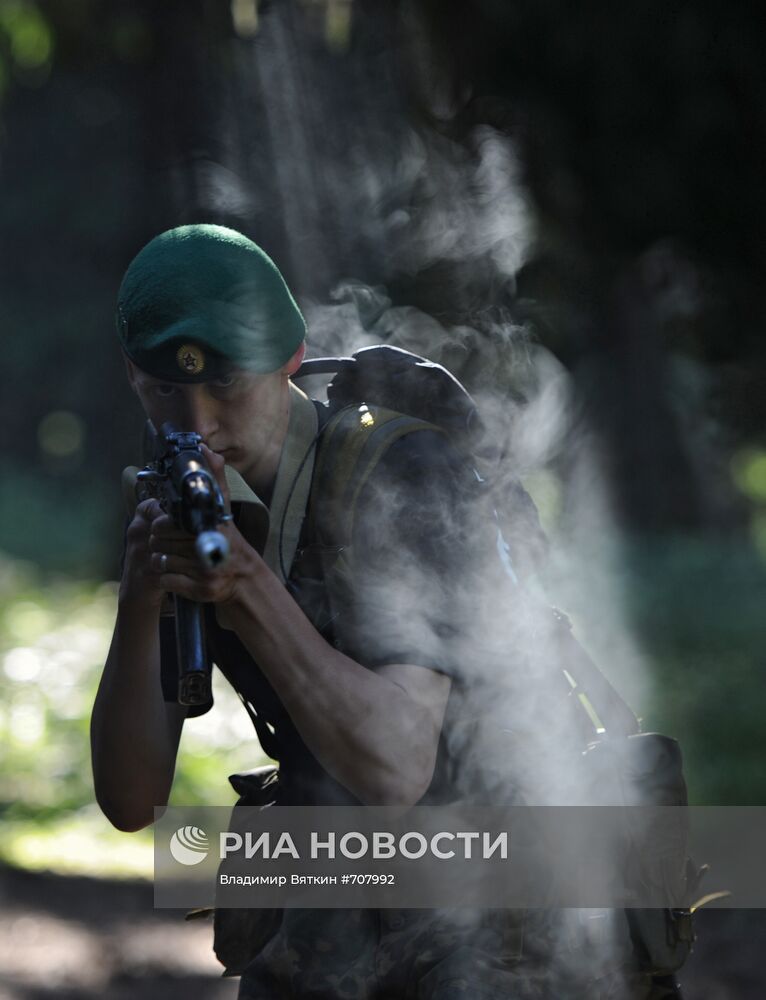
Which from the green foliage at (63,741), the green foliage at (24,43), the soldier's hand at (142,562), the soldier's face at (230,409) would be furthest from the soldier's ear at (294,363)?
the green foliage at (24,43)

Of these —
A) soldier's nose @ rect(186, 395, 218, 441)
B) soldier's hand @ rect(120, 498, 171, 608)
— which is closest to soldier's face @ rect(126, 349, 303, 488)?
soldier's nose @ rect(186, 395, 218, 441)

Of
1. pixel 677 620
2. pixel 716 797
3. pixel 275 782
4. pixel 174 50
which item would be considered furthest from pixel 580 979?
pixel 174 50

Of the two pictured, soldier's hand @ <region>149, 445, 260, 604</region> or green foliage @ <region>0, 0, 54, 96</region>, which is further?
green foliage @ <region>0, 0, 54, 96</region>

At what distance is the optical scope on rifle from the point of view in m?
1.91

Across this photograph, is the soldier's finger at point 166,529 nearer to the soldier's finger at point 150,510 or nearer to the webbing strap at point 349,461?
the soldier's finger at point 150,510

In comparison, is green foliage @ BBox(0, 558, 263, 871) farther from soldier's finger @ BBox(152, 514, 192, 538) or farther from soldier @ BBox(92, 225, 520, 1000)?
soldier's finger @ BBox(152, 514, 192, 538)

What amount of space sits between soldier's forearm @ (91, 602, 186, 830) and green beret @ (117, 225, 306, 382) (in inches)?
18.0

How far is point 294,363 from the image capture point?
96.0 inches

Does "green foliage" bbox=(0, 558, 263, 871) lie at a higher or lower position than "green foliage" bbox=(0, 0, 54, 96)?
lower

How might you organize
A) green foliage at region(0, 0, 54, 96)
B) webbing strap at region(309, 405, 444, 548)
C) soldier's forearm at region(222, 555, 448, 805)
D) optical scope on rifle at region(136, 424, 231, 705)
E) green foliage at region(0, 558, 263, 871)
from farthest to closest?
1. green foliage at region(0, 0, 54, 96)
2. green foliage at region(0, 558, 263, 871)
3. webbing strap at region(309, 405, 444, 548)
4. soldier's forearm at region(222, 555, 448, 805)
5. optical scope on rifle at region(136, 424, 231, 705)

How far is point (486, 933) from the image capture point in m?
2.37

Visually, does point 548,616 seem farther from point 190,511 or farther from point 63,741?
point 63,741

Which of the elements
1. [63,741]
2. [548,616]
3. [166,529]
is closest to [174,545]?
[166,529]

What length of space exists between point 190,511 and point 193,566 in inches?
3.9
